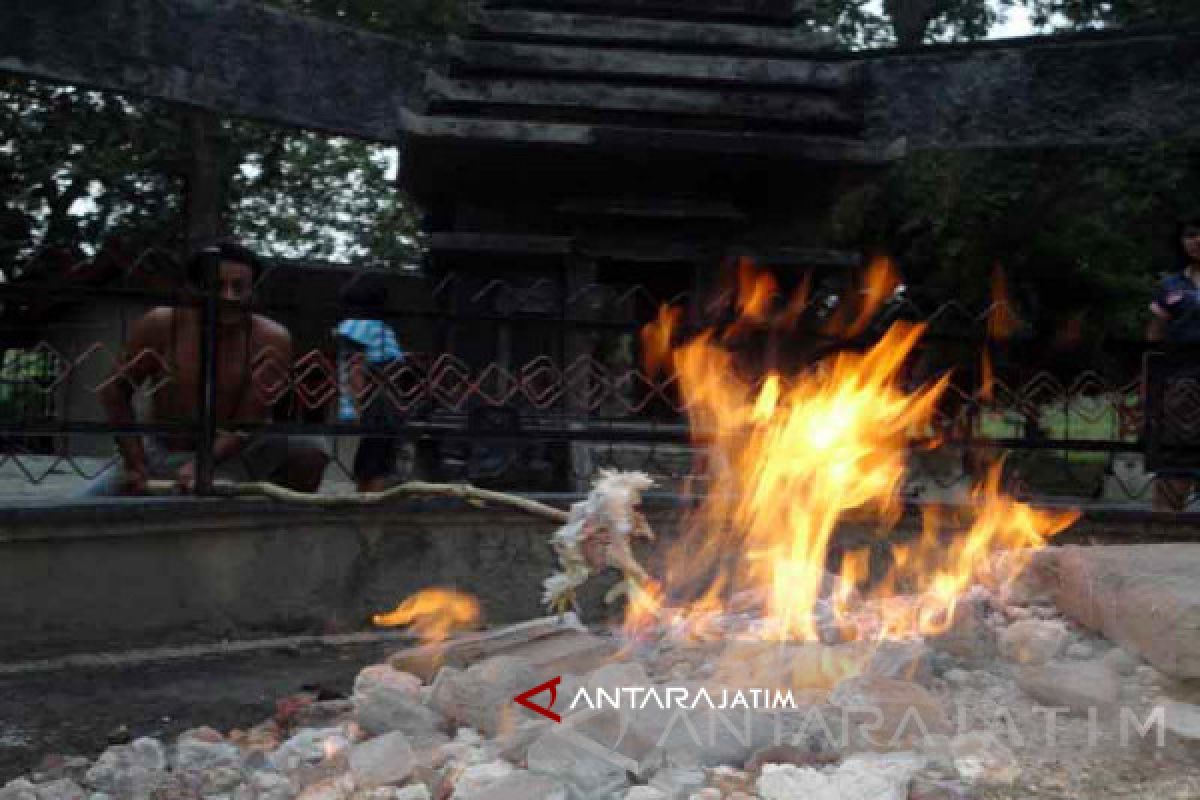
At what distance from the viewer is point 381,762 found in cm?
309

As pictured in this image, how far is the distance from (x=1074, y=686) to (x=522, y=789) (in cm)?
171

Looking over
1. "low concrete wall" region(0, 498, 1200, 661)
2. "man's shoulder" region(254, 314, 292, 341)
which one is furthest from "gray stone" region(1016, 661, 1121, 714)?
"man's shoulder" region(254, 314, 292, 341)

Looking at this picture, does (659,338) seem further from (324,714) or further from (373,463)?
(324,714)

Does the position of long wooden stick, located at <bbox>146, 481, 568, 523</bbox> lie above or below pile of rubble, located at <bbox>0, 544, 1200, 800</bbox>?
above

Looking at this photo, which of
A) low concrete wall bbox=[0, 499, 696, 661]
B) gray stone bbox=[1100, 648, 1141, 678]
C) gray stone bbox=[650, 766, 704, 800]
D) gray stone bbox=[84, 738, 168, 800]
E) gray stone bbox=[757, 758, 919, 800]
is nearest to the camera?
gray stone bbox=[757, 758, 919, 800]

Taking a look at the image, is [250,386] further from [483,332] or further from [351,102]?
[351,102]

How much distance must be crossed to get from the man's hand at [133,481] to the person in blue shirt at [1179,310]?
17.5 feet

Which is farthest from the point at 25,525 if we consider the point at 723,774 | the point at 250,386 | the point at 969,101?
the point at 969,101

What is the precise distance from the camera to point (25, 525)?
464 cm

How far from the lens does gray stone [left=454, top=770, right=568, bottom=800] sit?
9.29 ft

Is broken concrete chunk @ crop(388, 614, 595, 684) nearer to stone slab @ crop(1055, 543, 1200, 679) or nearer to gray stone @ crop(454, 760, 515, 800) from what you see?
gray stone @ crop(454, 760, 515, 800)

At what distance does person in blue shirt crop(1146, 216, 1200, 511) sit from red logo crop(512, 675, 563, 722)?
427 centimetres

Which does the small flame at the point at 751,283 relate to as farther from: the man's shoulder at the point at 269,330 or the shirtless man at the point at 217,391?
the shirtless man at the point at 217,391

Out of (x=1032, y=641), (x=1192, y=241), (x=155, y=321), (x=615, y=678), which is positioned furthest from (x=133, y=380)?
(x=1192, y=241)
